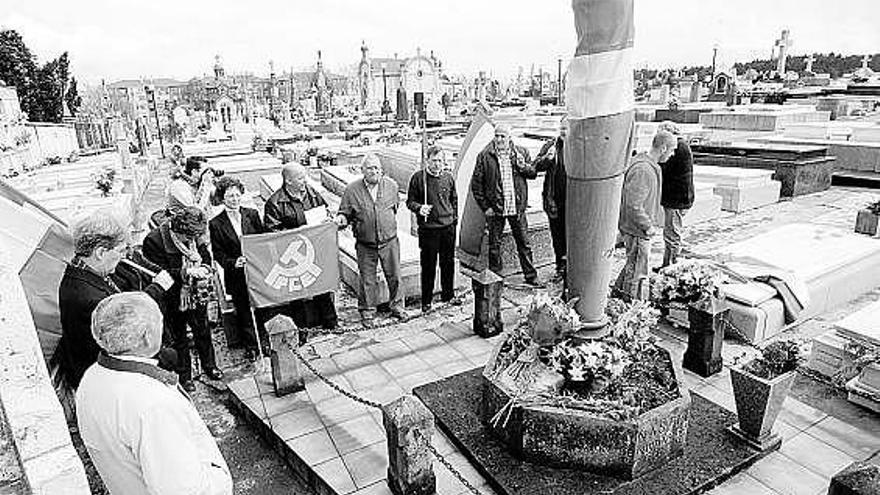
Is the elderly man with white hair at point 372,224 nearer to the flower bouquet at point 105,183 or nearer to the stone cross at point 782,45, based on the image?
the flower bouquet at point 105,183

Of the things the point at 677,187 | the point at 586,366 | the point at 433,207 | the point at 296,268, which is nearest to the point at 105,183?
the point at 296,268

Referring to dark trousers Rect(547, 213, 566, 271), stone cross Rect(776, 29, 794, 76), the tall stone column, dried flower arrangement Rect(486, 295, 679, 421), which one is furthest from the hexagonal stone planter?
stone cross Rect(776, 29, 794, 76)

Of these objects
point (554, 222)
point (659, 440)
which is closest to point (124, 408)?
point (659, 440)

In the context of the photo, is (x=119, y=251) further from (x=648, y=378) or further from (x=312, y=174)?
(x=312, y=174)

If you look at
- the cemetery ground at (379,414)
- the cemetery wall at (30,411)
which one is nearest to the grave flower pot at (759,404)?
the cemetery ground at (379,414)

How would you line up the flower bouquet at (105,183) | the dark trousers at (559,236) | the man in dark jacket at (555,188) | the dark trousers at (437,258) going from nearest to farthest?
1. the dark trousers at (437,258)
2. the man in dark jacket at (555,188)
3. the dark trousers at (559,236)
4. the flower bouquet at (105,183)

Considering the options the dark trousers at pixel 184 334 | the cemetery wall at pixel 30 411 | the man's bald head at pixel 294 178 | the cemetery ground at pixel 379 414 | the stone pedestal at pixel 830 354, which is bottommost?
the cemetery ground at pixel 379 414

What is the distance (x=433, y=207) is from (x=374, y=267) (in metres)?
1.00

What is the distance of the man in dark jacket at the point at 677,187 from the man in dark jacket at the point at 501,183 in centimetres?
166

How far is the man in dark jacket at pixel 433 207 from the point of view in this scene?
6422mm

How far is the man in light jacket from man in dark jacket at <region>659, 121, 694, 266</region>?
514 mm

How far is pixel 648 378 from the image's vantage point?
412cm

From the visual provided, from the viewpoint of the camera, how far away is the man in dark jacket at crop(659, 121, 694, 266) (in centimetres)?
679

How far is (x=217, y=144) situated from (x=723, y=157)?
2048cm
